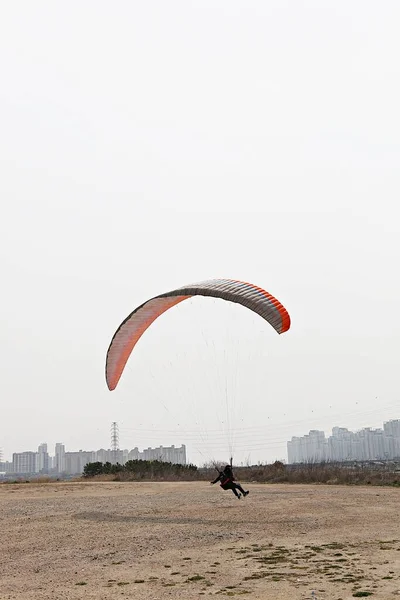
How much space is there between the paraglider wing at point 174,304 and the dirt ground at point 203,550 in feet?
15.4

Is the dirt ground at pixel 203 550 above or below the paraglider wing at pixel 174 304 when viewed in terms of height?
below

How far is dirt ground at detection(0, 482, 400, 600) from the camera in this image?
9773 millimetres

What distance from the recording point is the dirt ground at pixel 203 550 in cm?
977

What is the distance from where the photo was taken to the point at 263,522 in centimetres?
1656

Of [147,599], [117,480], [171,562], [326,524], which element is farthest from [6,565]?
[117,480]

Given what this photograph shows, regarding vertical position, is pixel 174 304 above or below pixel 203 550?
above

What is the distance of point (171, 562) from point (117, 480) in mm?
32101

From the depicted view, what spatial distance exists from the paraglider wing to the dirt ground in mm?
4685

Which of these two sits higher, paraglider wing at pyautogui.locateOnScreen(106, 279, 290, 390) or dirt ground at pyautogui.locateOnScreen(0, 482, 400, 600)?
paraglider wing at pyautogui.locateOnScreen(106, 279, 290, 390)

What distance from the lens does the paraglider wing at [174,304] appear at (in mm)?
16578

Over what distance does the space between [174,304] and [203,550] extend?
8.56 metres

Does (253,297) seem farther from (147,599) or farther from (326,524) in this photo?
(147,599)

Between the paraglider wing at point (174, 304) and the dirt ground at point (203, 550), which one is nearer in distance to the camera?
the dirt ground at point (203, 550)

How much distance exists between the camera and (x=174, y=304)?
65.1ft
